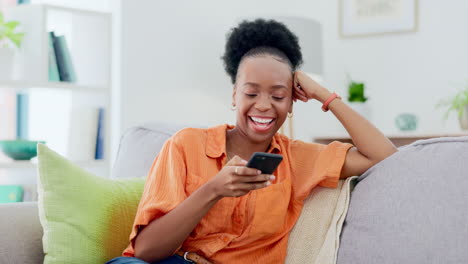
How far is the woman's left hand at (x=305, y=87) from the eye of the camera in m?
1.54

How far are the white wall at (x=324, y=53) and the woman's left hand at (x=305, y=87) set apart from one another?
181 centimetres

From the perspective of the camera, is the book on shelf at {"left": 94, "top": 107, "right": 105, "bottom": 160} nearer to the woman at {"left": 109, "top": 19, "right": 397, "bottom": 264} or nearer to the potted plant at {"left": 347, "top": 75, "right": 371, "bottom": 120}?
the potted plant at {"left": 347, "top": 75, "right": 371, "bottom": 120}

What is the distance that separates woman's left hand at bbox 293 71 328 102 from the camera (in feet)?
5.07

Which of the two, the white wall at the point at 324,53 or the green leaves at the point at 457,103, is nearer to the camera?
the green leaves at the point at 457,103

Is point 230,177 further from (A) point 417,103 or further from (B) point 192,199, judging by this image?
(A) point 417,103

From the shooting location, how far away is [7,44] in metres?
2.78

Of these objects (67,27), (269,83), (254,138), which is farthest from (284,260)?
(67,27)

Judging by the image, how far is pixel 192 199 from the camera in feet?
4.20

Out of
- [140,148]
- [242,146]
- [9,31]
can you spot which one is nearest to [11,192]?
[9,31]

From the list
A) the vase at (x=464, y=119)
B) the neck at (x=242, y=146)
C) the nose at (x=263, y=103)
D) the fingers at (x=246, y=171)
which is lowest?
the fingers at (x=246, y=171)

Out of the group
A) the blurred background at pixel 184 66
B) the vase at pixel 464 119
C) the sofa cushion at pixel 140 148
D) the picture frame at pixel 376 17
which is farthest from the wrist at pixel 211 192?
the picture frame at pixel 376 17

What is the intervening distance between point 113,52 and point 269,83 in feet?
6.48

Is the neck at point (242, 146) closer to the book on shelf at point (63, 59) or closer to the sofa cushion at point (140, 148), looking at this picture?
the sofa cushion at point (140, 148)

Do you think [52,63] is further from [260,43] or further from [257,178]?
[257,178]
